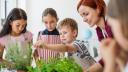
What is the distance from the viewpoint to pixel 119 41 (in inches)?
17.7

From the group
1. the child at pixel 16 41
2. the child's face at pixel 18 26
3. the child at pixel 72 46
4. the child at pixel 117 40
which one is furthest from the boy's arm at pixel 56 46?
the child at pixel 117 40

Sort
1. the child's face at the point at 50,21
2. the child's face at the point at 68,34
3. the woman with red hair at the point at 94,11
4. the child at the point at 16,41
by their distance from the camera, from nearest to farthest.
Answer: the woman with red hair at the point at 94,11 < the child at the point at 16,41 < the child's face at the point at 68,34 < the child's face at the point at 50,21

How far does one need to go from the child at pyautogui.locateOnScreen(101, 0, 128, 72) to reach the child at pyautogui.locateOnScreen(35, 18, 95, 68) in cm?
68

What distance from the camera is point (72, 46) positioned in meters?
1.28

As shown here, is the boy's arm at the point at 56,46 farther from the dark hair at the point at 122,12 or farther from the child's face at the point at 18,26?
the dark hair at the point at 122,12

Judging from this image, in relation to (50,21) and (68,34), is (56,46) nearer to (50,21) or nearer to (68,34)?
(68,34)

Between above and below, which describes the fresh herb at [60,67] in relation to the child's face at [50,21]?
above

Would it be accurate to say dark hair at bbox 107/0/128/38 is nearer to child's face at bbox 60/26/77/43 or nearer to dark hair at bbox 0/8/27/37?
child's face at bbox 60/26/77/43

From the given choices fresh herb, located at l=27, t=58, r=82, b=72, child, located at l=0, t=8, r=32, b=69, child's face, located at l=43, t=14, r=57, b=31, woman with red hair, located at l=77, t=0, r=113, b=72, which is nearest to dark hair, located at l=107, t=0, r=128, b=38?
fresh herb, located at l=27, t=58, r=82, b=72

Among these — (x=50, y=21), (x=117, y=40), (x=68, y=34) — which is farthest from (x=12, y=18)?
(x=117, y=40)

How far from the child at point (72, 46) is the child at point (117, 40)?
0.68 metres

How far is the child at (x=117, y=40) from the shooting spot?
1.44ft

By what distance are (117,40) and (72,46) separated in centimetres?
82

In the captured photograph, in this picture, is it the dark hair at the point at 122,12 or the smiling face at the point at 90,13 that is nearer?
the dark hair at the point at 122,12
